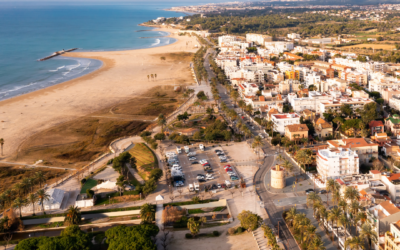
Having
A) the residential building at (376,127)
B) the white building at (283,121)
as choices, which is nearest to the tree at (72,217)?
the white building at (283,121)

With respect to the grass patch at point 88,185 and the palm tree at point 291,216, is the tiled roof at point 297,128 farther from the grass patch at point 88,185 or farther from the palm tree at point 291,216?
the grass patch at point 88,185

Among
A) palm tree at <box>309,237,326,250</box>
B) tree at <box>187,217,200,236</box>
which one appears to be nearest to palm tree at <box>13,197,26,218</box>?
tree at <box>187,217,200,236</box>

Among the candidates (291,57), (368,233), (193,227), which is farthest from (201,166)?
(291,57)

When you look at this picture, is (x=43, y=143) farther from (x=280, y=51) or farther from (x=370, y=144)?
(x=280, y=51)

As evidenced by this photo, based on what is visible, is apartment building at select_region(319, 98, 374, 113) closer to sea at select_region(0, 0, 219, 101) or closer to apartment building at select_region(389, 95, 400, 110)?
apartment building at select_region(389, 95, 400, 110)

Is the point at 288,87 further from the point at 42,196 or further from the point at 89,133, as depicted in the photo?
the point at 42,196
